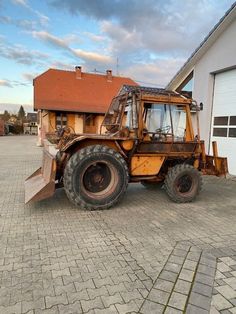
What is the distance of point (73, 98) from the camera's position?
24.3m

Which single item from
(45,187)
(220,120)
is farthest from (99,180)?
(220,120)

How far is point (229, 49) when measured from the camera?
9203mm

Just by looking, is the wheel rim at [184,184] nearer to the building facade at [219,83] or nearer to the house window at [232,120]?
the building facade at [219,83]

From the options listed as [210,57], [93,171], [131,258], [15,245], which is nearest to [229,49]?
[210,57]

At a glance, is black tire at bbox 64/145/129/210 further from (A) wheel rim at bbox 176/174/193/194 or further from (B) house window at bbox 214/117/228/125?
(B) house window at bbox 214/117/228/125

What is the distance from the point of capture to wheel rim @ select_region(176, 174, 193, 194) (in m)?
6.20

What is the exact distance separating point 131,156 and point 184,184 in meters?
1.38

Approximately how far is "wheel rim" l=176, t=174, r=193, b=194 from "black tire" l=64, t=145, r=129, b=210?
127cm

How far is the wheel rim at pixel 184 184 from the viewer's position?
6195 mm

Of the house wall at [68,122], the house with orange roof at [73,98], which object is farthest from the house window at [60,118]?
the house wall at [68,122]

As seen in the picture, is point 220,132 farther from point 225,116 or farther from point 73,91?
point 73,91

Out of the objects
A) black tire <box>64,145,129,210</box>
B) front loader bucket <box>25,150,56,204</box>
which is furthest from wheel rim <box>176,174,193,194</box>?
front loader bucket <box>25,150,56,204</box>

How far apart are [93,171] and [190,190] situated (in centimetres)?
226

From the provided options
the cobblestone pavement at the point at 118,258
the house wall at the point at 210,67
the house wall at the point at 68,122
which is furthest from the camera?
the house wall at the point at 68,122
